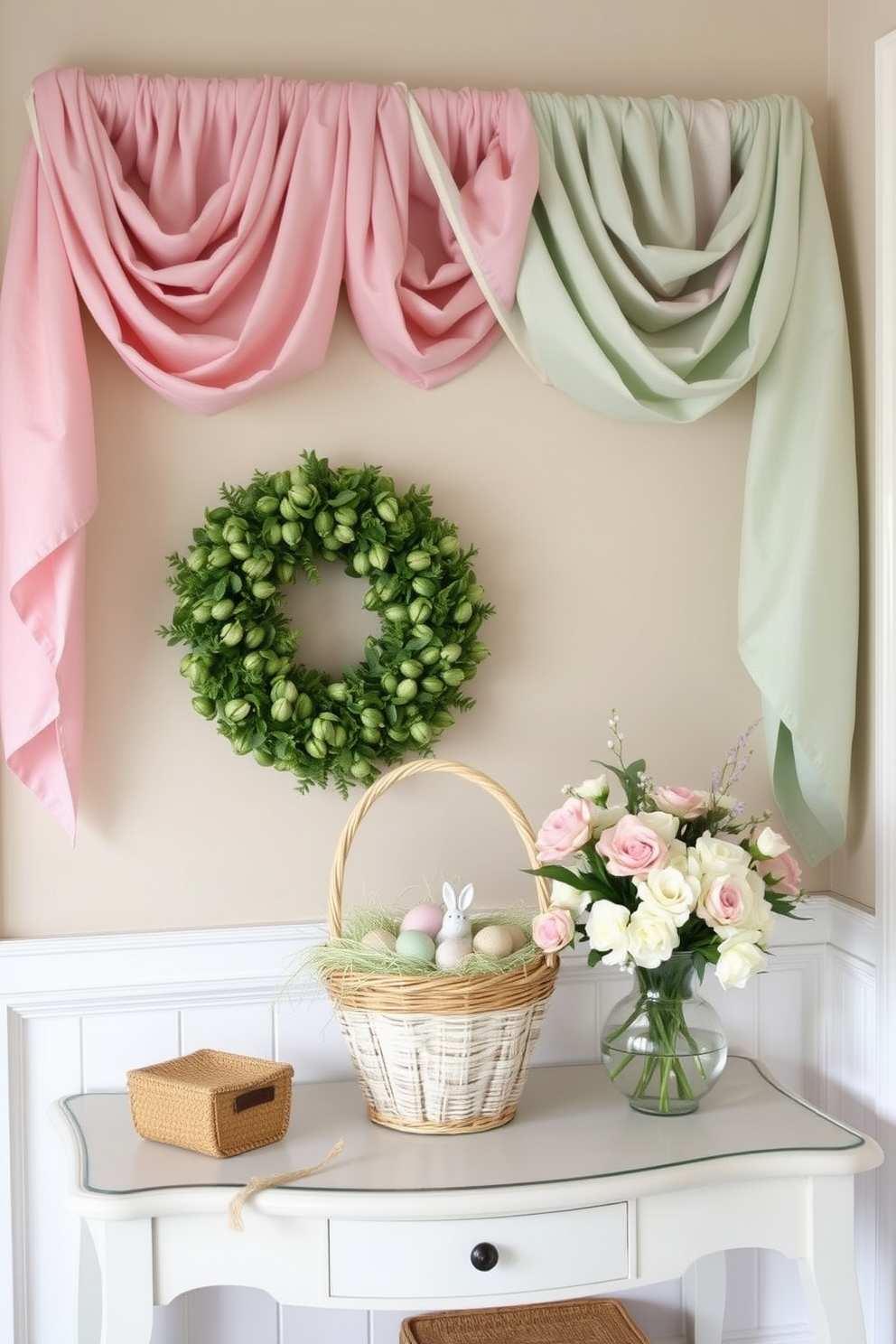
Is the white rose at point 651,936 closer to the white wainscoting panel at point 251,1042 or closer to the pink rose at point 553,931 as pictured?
the pink rose at point 553,931

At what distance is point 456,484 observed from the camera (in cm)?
214

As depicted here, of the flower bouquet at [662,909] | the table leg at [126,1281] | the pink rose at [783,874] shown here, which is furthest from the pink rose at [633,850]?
the table leg at [126,1281]

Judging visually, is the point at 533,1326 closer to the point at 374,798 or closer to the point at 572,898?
the point at 572,898

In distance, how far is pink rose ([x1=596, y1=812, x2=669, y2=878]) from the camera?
177 centimetres

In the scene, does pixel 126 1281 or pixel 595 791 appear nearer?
pixel 126 1281

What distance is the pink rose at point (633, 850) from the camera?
177 centimetres

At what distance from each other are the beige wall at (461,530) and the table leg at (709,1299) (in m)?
0.63

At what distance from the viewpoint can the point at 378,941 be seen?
5.97ft

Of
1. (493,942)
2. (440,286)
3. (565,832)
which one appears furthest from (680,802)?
(440,286)

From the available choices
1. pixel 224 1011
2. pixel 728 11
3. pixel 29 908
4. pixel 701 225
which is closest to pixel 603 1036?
pixel 224 1011

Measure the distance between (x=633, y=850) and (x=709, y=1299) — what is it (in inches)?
34.6

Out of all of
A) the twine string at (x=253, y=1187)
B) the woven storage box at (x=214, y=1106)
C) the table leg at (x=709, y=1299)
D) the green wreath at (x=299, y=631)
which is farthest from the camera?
the table leg at (x=709, y=1299)

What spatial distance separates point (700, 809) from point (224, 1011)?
803 mm

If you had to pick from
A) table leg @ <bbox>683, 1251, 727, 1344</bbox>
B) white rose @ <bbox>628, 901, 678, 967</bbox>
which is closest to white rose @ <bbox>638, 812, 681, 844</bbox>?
white rose @ <bbox>628, 901, 678, 967</bbox>
